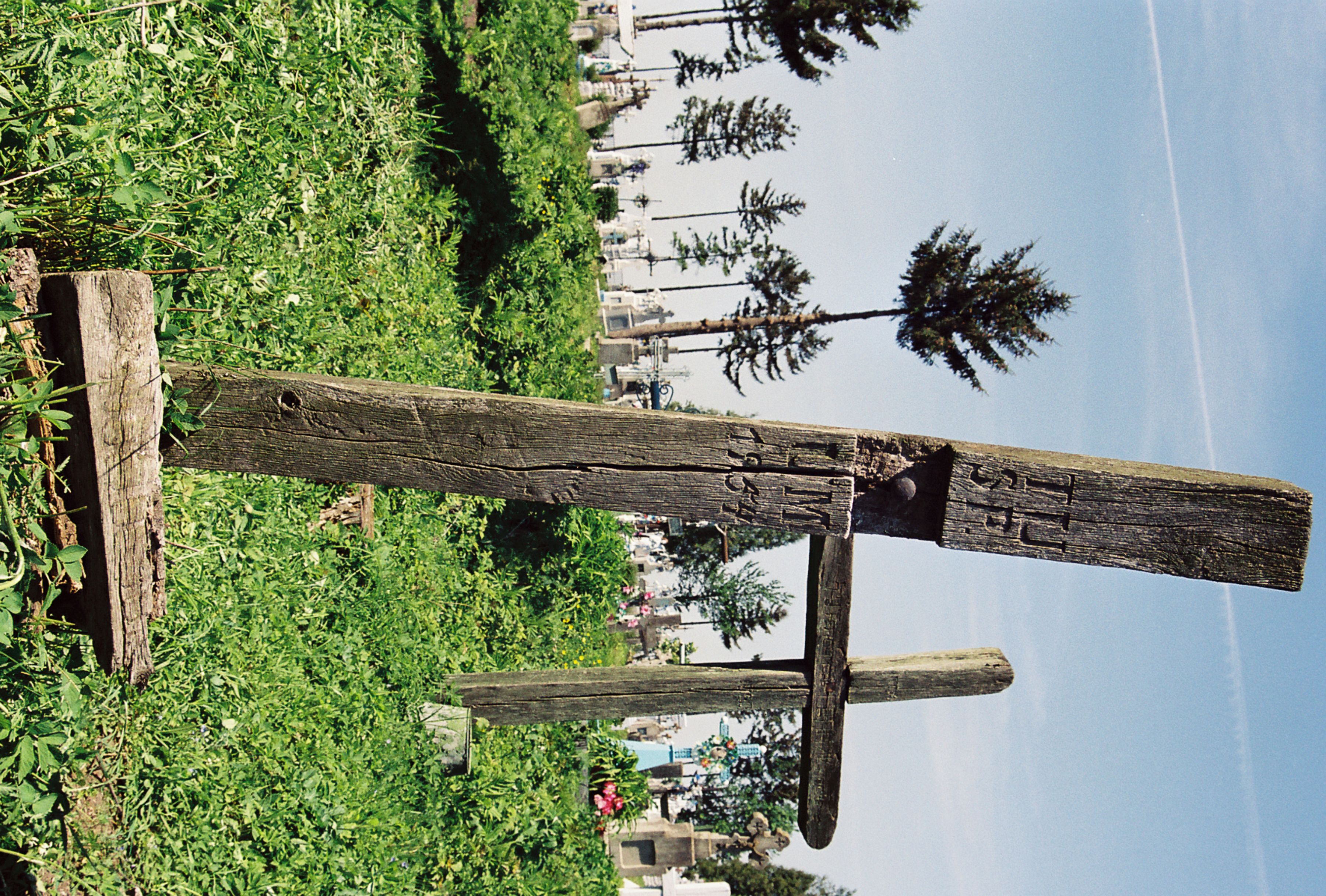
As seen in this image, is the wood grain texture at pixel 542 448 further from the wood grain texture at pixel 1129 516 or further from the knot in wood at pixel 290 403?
the wood grain texture at pixel 1129 516

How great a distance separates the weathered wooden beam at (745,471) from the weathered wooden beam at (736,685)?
2.80 metres

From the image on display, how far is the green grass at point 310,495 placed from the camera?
11.0 ft

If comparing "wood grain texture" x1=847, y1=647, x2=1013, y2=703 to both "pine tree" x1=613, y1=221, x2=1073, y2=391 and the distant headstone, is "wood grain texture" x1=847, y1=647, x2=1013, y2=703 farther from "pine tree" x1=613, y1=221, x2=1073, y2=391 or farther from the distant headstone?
"pine tree" x1=613, y1=221, x2=1073, y2=391

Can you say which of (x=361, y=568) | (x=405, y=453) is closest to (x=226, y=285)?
(x=361, y=568)

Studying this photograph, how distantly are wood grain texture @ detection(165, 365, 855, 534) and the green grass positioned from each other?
69cm

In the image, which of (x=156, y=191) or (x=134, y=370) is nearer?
(x=134, y=370)

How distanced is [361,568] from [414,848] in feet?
6.63

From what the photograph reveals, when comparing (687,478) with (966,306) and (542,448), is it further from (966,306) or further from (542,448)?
(966,306)

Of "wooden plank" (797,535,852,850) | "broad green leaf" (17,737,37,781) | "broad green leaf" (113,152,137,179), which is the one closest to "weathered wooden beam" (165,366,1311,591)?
"broad green leaf" (113,152,137,179)

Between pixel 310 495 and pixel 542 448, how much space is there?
3505mm

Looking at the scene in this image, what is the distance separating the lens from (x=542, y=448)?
285 cm

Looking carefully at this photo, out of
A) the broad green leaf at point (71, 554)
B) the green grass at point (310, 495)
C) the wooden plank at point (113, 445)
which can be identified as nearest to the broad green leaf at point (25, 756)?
the green grass at point (310, 495)

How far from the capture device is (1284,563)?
110 inches

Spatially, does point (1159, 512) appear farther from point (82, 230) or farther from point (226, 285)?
point (226, 285)
